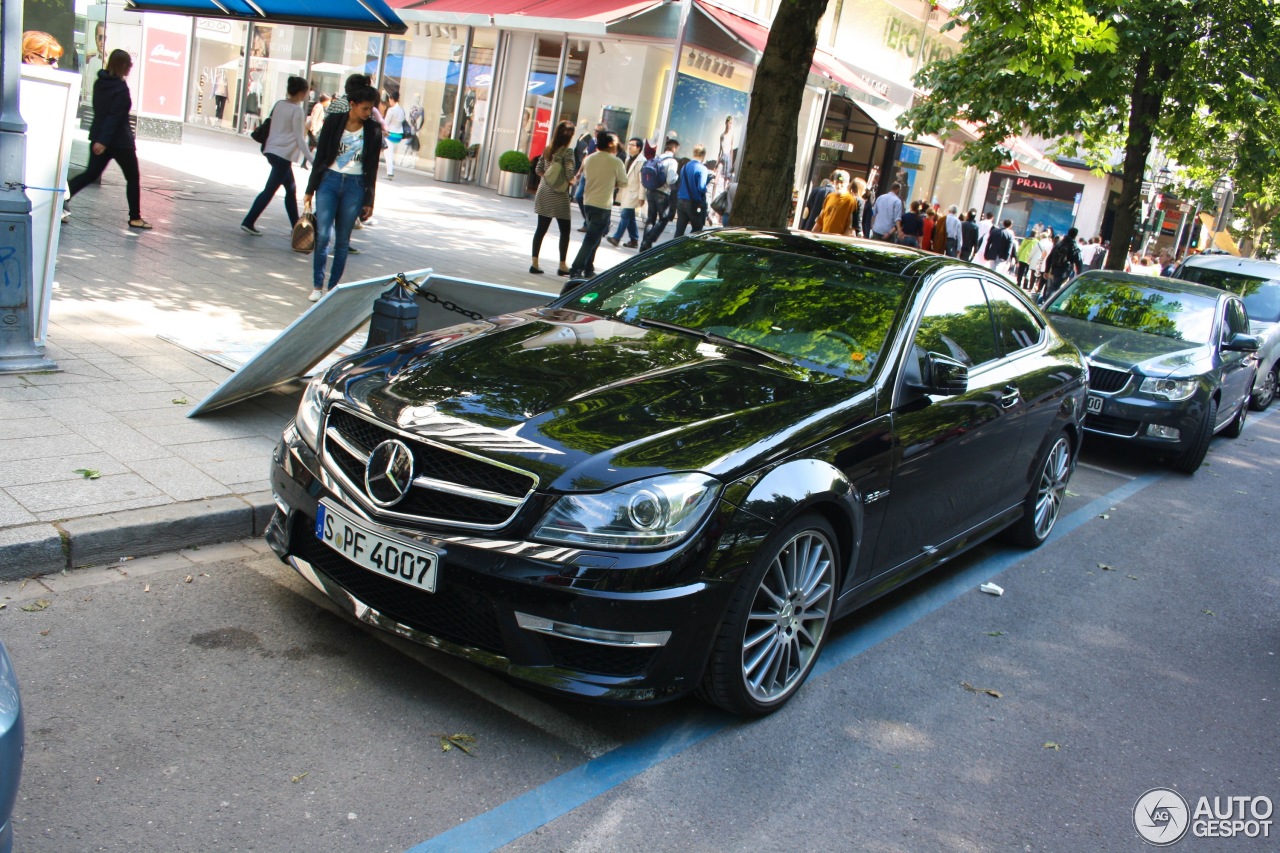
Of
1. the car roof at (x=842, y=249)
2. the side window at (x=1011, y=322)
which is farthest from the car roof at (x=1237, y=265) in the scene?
the car roof at (x=842, y=249)

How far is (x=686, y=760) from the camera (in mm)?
3654

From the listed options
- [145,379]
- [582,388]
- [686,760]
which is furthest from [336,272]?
[686,760]

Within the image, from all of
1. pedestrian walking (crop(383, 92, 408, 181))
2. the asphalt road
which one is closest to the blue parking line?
the asphalt road

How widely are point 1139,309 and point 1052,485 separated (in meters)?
4.47

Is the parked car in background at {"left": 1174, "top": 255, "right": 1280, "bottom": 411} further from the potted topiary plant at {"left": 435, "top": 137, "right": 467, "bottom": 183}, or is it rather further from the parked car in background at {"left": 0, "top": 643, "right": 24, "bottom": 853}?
the potted topiary plant at {"left": 435, "top": 137, "right": 467, "bottom": 183}

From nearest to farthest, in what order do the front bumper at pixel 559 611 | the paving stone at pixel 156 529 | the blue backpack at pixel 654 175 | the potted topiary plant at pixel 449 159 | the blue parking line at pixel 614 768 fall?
the blue parking line at pixel 614 768, the front bumper at pixel 559 611, the paving stone at pixel 156 529, the blue backpack at pixel 654 175, the potted topiary plant at pixel 449 159

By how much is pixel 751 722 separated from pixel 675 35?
20.7m

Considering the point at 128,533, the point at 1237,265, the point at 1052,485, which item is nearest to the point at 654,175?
the point at 1237,265

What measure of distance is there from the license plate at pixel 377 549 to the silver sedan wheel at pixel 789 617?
1.06 metres

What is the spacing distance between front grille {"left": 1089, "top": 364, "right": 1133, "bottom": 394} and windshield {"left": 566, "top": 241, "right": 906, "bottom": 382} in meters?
4.99

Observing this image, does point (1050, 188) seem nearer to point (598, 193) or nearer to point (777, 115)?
point (598, 193)

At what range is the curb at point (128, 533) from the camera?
4.21 m

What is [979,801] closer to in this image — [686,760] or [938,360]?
[686,760]

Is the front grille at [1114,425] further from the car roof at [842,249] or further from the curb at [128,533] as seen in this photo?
the curb at [128,533]
